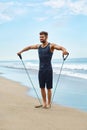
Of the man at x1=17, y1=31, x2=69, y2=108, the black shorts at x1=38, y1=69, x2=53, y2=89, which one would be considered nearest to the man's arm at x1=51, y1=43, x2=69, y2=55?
the man at x1=17, y1=31, x2=69, y2=108

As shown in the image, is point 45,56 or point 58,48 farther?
point 45,56

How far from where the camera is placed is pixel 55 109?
7.62m

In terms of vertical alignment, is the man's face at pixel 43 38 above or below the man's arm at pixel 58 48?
above

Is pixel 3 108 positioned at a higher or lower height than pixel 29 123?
lower

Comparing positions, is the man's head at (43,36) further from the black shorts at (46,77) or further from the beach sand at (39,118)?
the beach sand at (39,118)

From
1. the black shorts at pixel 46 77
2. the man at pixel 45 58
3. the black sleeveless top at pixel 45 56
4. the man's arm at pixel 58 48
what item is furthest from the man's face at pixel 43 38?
the black shorts at pixel 46 77

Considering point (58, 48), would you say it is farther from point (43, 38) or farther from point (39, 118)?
point (39, 118)

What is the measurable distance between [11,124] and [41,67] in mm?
2326

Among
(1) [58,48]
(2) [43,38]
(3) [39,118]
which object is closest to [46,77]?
(1) [58,48]

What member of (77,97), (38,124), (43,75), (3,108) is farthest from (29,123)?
(77,97)

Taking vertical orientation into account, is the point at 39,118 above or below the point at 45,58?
below

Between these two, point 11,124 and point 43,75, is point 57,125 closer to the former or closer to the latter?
point 11,124

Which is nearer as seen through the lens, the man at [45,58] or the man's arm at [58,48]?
the man's arm at [58,48]

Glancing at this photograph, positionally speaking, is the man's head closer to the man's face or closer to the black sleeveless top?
the man's face
